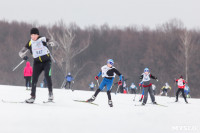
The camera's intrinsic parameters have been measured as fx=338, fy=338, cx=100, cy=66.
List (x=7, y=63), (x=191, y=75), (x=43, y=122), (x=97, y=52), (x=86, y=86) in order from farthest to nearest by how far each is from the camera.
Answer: (x=97, y=52), (x=7, y=63), (x=86, y=86), (x=191, y=75), (x=43, y=122)

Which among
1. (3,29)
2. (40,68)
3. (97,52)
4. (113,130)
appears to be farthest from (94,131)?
(3,29)

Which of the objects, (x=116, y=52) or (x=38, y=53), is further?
(x=116, y=52)

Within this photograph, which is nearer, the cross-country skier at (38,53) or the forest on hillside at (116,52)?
the cross-country skier at (38,53)

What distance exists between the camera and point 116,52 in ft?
205

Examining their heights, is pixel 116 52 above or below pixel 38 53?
above

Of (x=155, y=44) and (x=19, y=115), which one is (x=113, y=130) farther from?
(x=155, y=44)

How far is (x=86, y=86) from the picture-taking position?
52.8 metres

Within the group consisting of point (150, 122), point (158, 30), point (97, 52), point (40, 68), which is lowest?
point (150, 122)

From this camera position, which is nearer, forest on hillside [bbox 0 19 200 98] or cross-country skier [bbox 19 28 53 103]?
cross-country skier [bbox 19 28 53 103]

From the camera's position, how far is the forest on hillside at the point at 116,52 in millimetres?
48000

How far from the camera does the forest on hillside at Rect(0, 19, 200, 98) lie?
1890 inches

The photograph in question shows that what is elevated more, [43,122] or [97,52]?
[97,52]

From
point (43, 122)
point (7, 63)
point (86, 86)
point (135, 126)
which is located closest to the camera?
point (43, 122)

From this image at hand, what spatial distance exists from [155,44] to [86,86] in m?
14.9
